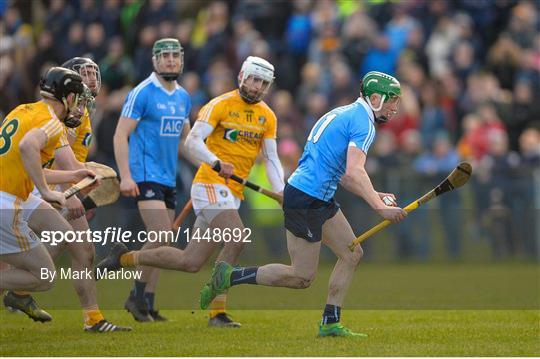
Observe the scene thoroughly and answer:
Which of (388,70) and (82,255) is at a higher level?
(388,70)

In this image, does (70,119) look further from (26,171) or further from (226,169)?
(226,169)

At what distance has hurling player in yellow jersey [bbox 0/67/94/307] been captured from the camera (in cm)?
992

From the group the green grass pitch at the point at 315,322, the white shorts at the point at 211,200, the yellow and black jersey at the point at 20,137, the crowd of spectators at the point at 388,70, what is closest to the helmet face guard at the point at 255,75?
the white shorts at the point at 211,200

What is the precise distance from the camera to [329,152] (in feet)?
35.4

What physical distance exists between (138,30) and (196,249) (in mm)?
11418

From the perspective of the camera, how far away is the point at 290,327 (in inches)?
465

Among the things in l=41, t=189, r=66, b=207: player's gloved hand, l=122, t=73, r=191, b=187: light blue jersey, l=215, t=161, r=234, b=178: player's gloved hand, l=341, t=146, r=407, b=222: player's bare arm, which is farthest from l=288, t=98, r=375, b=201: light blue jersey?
l=122, t=73, r=191, b=187: light blue jersey

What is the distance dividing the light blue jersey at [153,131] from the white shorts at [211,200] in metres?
0.52

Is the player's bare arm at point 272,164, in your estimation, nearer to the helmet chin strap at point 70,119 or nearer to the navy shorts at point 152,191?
the navy shorts at point 152,191

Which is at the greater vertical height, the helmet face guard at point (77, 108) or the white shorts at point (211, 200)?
the helmet face guard at point (77, 108)

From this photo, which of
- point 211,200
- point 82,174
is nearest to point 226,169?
point 211,200

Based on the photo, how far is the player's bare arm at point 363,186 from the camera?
1024 centimetres

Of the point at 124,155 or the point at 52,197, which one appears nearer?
the point at 52,197

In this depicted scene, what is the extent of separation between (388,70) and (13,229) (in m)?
11.5
